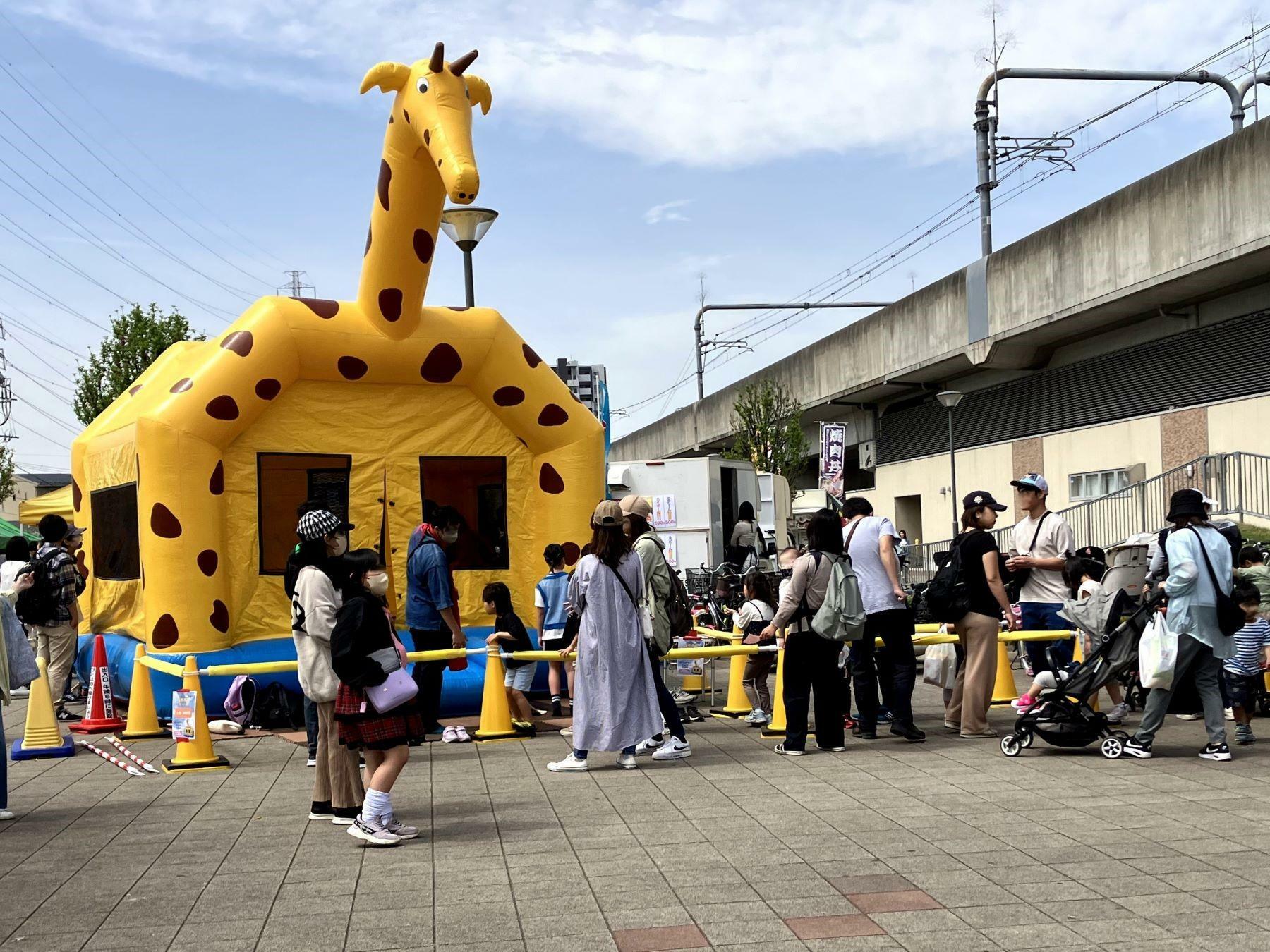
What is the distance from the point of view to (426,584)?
10852 millimetres

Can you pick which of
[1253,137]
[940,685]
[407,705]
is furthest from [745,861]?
[1253,137]

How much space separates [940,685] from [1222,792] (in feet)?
11.6

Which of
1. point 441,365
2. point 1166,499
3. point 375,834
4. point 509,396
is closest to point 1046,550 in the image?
point 509,396

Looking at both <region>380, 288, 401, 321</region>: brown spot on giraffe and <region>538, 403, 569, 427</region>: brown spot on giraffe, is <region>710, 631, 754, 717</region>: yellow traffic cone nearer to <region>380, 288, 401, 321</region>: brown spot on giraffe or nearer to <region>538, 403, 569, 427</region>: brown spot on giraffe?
<region>538, 403, 569, 427</region>: brown spot on giraffe

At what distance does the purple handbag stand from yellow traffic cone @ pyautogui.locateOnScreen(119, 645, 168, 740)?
4991 mm

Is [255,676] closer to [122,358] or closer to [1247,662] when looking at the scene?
[1247,662]

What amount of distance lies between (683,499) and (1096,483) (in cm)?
710

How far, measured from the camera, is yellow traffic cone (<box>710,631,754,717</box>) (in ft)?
38.7

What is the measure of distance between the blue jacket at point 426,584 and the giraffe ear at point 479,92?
3527 millimetres

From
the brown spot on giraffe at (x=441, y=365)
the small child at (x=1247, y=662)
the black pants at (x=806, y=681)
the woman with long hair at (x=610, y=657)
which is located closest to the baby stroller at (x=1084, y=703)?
the small child at (x=1247, y=662)

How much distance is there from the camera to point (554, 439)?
13070mm

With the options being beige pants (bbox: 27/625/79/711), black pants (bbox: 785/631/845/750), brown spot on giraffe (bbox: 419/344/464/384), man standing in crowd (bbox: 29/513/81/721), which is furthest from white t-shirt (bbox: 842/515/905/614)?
beige pants (bbox: 27/625/79/711)

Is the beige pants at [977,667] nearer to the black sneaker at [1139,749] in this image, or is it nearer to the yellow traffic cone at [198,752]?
the black sneaker at [1139,749]

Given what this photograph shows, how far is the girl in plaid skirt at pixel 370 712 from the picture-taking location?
697 centimetres
